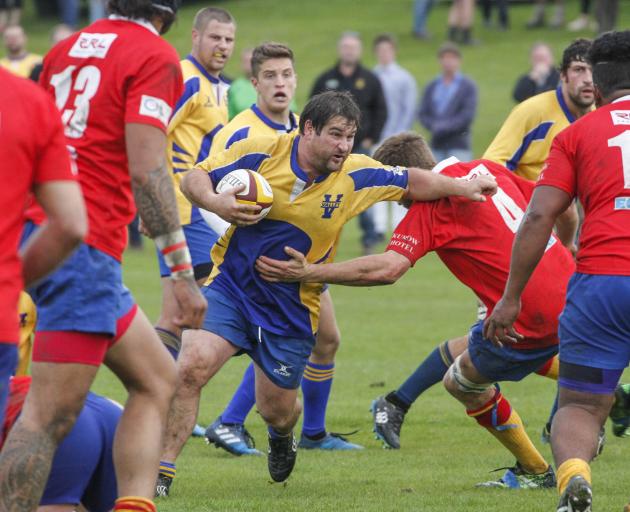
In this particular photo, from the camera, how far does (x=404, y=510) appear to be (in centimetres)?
619

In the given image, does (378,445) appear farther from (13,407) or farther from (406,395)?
(13,407)

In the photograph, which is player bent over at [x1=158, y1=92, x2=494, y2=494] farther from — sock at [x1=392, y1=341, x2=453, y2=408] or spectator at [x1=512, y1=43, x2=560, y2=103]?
spectator at [x1=512, y1=43, x2=560, y2=103]

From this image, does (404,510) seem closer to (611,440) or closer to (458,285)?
(611,440)

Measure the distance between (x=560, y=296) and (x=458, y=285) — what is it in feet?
28.8

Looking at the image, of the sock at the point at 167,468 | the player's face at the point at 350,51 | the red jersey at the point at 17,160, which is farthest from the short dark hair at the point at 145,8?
the player's face at the point at 350,51

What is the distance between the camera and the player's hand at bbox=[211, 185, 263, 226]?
6164 mm

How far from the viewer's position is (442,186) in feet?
21.6

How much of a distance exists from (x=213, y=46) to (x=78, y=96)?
384 centimetres

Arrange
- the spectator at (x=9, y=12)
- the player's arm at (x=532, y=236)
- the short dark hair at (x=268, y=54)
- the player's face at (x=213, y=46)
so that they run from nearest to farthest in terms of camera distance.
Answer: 1. the player's arm at (x=532, y=236)
2. the short dark hair at (x=268, y=54)
3. the player's face at (x=213, y=46)
4. the spectator at (x=9, y=12)

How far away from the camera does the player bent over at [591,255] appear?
17.7 ft

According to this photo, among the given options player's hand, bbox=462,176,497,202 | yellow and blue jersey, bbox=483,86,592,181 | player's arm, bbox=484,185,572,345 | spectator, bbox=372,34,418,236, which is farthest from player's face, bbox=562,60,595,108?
spectator, bbox=372,34,418,236

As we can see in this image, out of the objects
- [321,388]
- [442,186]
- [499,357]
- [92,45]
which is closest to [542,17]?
[321,388]

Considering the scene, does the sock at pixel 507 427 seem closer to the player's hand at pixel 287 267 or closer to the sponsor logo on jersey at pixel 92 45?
the player's hand at pixel 287 267

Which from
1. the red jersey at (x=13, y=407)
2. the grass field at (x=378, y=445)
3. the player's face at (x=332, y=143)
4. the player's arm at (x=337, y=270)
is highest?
the player's face at (x=332, y=143)
